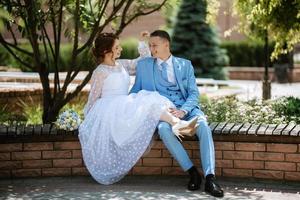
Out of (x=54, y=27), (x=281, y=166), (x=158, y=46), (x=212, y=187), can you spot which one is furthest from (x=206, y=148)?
(x=54, y=27)

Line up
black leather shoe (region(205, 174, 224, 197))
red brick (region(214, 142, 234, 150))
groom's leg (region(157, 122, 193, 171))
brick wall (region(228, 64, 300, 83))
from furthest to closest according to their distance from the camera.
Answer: brick wall (region(228, 64, 300, 83)) < red brick (region(214, 142, 234, 150)) < groom's leg (region(157, 122, 193, 171)) < black leather shoe (region(205, 174, 224, 197))

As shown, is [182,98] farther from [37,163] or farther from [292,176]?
[37,163]

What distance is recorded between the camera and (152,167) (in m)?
5.97

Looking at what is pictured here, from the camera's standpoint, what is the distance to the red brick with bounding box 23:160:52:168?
235 inches

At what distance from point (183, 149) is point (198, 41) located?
55.6ft

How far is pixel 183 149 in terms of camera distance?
220 inches

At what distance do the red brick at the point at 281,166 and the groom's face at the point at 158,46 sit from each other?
4.57 ft

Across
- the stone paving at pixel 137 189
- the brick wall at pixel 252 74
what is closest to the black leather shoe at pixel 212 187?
the stone paving at pixel 137 189

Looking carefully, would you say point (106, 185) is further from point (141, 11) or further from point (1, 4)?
point (141, 11)

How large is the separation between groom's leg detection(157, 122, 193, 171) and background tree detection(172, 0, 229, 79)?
1641 cm

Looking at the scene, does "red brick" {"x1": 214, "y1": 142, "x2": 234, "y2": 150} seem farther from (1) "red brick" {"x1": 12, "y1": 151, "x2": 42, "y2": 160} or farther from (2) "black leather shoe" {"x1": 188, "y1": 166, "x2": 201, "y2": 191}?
(1) "red brick" {"x1": 12, "y1": 151, "x2": 42, "y2": 160}

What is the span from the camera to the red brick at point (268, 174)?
18.6 feet

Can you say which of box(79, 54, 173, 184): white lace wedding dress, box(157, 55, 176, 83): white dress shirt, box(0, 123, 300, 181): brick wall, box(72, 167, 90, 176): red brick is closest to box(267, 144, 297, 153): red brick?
box(0, 123, 300, 181): brick wall

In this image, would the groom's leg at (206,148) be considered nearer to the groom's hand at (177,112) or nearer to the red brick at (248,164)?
the groom's hand at (177,112)
